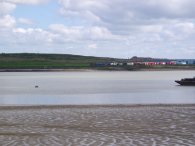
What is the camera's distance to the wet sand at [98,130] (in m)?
16.2

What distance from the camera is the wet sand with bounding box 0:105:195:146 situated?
1620 centimetres

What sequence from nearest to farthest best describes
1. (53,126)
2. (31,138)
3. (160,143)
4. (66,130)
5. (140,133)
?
(160,143) → (31,138) → (140,133) → (66,130) → (53,126)

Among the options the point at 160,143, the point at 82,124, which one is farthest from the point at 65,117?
the point at 160,143

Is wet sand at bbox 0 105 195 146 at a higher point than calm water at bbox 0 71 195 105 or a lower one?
higher

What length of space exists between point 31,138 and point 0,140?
111 cm

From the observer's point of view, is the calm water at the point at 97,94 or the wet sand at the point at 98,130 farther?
the calm water at the point at 97,94

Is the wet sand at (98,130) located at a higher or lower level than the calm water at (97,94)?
higher

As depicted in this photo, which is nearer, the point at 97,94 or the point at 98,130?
the point at 98,130

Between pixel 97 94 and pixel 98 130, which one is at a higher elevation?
pixel 98 130

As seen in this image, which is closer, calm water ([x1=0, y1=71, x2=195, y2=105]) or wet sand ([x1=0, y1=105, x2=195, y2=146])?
wet sand ([x1=0, y1=105, x2=195, y2=146])

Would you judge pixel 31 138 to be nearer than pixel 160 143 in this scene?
No

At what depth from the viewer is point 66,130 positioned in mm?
19406

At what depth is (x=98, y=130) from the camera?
1922 centimetres

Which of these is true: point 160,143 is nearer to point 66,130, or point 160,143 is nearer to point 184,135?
point 184,135
